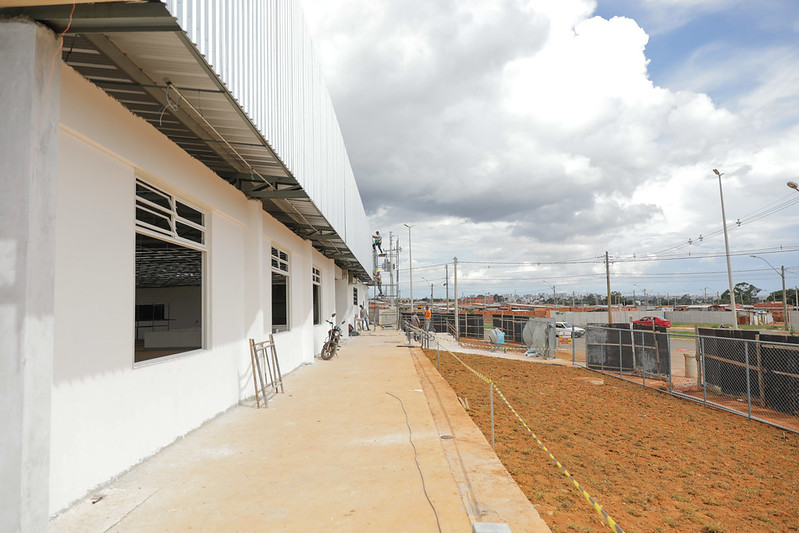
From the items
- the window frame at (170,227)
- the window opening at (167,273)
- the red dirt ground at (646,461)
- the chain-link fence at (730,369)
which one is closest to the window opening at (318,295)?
the window opening at (167,273)

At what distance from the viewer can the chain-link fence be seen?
1105cm

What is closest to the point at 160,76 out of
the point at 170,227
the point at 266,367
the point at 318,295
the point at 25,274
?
the point at 25,274

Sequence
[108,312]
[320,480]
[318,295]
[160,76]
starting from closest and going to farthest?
[160,76] < [108,312] < [320,480] < [318,295]

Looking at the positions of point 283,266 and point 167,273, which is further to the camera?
point 167,273

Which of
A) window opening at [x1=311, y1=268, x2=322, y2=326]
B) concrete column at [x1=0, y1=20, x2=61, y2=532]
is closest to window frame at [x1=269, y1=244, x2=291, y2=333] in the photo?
window opening at [x1=311, y1=268, x2=322, y2=326]

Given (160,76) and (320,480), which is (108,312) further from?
(320,480)

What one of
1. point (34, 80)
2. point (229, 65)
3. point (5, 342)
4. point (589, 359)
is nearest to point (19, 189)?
point (34, 80)

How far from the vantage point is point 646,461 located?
24.6ft

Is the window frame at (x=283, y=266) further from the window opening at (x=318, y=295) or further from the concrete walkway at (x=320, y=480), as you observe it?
the window opening at (x=318, y=295)

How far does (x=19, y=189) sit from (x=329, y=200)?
9.90 metres

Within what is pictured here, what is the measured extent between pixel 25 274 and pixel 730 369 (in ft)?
49.9

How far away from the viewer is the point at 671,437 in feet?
29.6

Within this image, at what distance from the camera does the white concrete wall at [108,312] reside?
4.59 m

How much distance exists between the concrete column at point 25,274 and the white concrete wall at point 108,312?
2.55ft
